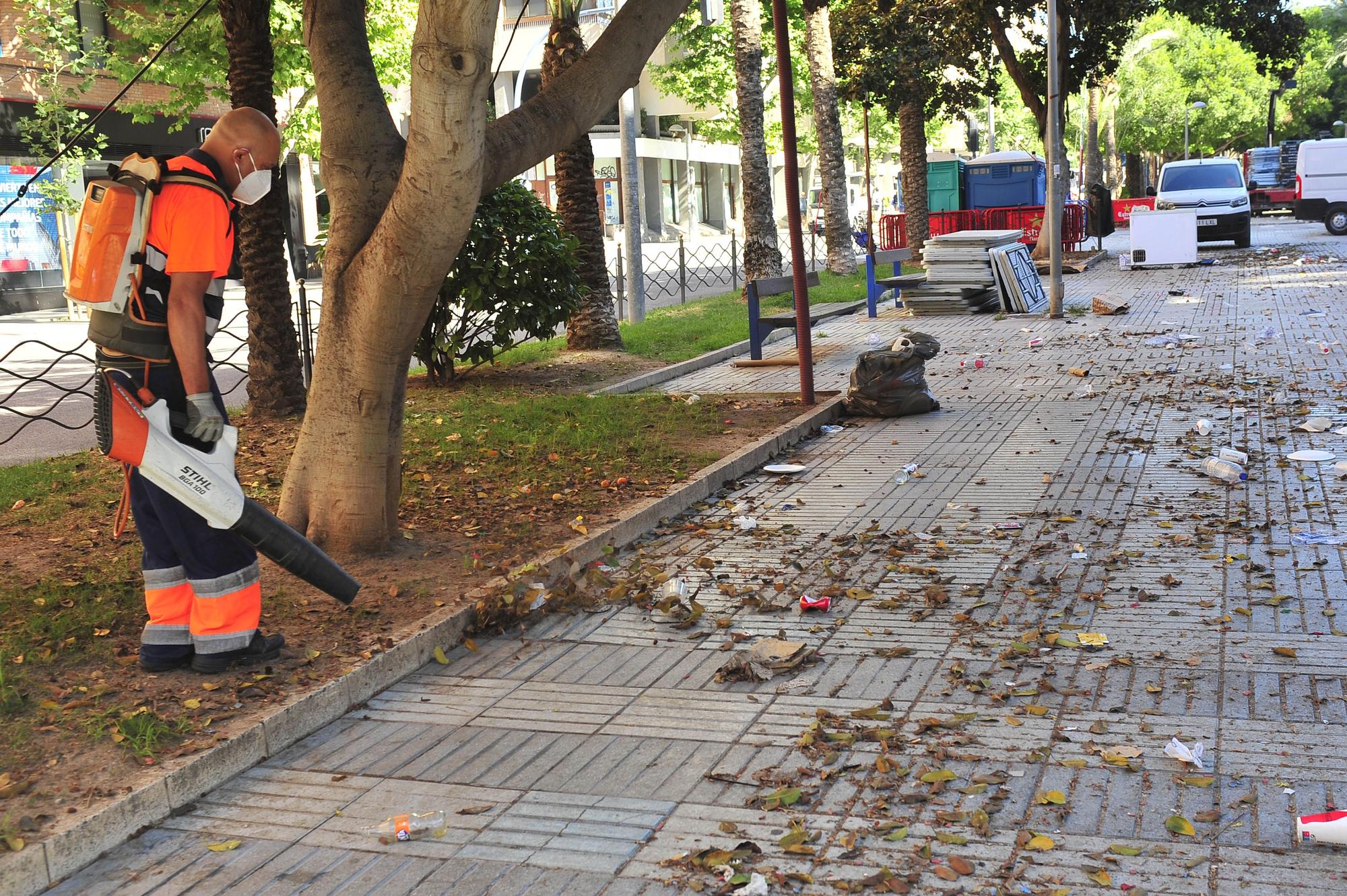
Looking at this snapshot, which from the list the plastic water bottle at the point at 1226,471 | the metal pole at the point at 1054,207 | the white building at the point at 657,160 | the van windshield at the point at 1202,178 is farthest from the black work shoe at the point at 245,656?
the white building at the point at 657,160

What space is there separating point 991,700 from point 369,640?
8.22ft

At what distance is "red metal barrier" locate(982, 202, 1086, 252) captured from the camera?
93.5ft

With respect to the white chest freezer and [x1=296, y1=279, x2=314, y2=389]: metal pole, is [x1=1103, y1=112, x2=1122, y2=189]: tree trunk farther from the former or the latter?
[x1=296, y1=279, x2=314, y2=389]: metal pole

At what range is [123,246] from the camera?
15.9 ft

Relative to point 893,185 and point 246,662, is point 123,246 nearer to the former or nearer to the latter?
point 246,662

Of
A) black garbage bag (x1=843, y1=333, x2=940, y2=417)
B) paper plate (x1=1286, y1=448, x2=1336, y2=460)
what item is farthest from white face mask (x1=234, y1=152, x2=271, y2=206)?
black garbage bag (x1=843, y1=333, x2=940, y2=417)

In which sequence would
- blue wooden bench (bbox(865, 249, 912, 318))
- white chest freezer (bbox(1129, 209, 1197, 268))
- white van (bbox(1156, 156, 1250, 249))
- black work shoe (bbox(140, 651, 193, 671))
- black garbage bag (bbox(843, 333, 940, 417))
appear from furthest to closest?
white van (bbox(1156, 156, 1250, 249)) < white chest freezer (bbox(1129, 209, 1197, 268)) < blue wooden bench (bbox(865, 249, 912, 318)) < black garbage bag (bbox(843, 333, 940, 417)) < black work shoe (bbox(140, 651, 193, 671))

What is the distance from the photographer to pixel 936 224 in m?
31.5

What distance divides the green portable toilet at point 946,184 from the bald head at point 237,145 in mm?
32416

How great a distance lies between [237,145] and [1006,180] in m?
33.4

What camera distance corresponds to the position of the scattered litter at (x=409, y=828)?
Answer: 12.8ft

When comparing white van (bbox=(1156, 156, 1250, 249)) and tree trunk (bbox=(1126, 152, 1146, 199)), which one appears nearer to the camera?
white van (bbox=(1156, 156, 1250, 249))

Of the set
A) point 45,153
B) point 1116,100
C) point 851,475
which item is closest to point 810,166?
point 1116,100

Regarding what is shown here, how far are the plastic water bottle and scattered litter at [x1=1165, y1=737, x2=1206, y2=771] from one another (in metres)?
4.19
